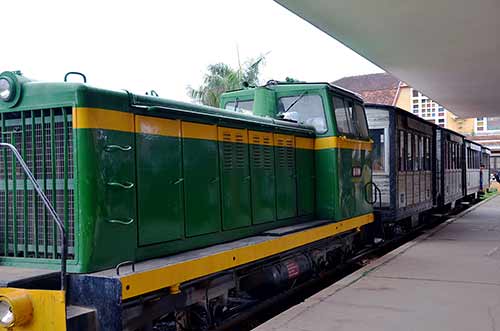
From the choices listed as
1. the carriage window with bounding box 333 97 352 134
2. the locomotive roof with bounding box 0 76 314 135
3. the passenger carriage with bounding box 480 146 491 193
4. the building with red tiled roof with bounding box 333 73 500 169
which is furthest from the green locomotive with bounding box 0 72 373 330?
the building with red tiled roof with bounding box 333 73 500 169

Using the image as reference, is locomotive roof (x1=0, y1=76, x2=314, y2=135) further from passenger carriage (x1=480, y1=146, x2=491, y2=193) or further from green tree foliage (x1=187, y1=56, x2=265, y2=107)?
passenger carriage (x1=480, y1=146, x2=491, y2=193)

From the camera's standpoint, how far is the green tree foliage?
23312 mm

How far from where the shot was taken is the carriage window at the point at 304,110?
6.64m

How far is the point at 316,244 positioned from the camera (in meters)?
6.36

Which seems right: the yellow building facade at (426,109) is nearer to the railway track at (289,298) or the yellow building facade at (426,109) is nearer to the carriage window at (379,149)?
the carriage window at (379,149)

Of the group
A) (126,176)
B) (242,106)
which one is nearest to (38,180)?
(126,176)

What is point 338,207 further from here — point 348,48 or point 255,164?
point 348,48

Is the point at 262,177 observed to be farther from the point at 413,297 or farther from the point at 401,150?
the point at 401,150

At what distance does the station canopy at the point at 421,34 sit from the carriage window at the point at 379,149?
1.58 m

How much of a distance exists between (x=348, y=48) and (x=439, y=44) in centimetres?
172

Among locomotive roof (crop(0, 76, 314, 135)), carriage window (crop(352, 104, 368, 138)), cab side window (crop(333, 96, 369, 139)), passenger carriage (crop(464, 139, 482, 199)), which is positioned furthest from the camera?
passenger carriage (crop(464, 139, 482, 199))

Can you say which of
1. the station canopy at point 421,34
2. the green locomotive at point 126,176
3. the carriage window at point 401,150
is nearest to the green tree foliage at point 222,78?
the station canopy at point 421,34

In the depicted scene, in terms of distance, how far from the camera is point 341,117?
686 centimetres

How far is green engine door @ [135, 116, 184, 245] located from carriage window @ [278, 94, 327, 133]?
106 inches
